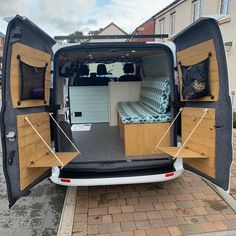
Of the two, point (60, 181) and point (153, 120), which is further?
point (153, 120)

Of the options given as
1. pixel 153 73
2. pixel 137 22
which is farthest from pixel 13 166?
pixel 137 22

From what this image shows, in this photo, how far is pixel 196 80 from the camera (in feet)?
8.37

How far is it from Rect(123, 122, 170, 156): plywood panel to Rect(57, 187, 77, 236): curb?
0.86 m

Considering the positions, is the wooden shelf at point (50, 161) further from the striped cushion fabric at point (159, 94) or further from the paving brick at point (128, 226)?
the striped cushion fabric at point (159, 94)

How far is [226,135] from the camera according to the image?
7.54ft

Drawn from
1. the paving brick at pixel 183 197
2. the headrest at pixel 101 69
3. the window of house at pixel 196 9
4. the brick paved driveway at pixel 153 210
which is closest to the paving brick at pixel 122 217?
the brick paved driveway at pixel 153 210

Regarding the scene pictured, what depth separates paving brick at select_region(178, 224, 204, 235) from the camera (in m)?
2.43

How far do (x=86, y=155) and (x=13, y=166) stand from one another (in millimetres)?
1265

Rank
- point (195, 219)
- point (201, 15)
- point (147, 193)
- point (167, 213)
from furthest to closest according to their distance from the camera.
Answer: point (201, 15), point (147, 193), point (167, 213), point (195, 219)

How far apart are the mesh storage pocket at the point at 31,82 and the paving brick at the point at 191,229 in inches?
75.1

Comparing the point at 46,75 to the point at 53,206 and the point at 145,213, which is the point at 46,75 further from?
the point at 145,213

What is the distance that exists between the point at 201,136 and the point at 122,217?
1176 millimetres

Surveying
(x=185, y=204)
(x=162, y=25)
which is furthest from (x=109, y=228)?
(x=162, y=25)

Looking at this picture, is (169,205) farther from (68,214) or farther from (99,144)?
(99,144)
